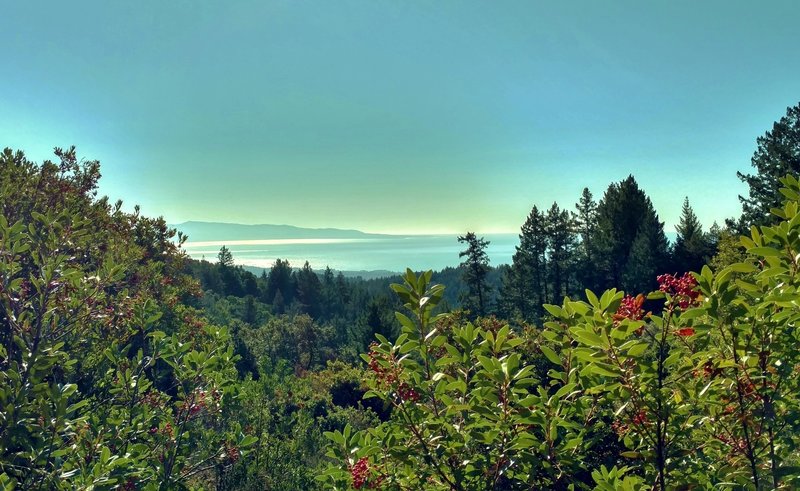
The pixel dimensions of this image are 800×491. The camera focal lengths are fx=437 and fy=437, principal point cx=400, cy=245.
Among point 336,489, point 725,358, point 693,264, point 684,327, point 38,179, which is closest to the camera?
point 725,358

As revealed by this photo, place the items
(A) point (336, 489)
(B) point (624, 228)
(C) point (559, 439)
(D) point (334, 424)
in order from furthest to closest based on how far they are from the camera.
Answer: (B) point (624, 228) < (D) point (334, 424) < (A) point (336, 489) < (C) point (559, 439)

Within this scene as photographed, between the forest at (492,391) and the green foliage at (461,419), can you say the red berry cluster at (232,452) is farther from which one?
the green foliage at (461,419)

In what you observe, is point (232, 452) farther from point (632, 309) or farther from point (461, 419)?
point (632, 309)

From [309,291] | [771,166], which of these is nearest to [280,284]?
[309,291]

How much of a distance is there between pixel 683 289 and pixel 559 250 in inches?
1848

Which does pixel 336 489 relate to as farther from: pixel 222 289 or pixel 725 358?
pixel 222 289

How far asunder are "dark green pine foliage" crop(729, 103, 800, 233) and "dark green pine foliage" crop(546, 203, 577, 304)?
681 inches

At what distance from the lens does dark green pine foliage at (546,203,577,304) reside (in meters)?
46.3

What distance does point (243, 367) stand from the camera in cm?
4441

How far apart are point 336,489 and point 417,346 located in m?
1.08

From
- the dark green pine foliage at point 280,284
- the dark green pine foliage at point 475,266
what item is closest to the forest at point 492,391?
the dark green pine foliage at point 475,266

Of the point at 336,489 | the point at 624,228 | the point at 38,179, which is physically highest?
the point at 624,228

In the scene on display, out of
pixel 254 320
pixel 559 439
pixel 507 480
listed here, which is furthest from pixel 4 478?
pixel 254 320

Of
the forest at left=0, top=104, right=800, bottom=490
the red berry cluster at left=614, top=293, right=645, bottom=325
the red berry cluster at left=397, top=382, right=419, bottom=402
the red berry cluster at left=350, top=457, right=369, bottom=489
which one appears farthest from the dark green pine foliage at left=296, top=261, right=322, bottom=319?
the red berry cluster at left=614, top=293, right=645, bottom=325
